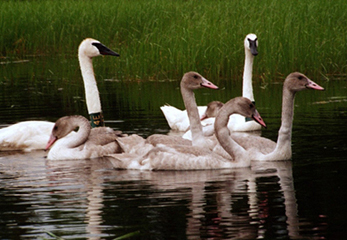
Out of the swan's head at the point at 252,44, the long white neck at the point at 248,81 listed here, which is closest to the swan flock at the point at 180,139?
the long white neck at the point at 248,81

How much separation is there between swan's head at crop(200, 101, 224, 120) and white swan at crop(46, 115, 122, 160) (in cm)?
213

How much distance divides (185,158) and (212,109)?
362 cm

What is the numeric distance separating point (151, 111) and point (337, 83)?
465 centimetres

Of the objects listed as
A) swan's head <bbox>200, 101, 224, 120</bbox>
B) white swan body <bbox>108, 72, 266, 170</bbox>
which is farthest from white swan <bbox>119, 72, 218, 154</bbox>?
→ swan's head <bbox>200, 101, 224, 120</bbox>

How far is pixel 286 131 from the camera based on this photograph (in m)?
10.8

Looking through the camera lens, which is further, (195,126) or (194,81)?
(194,81)

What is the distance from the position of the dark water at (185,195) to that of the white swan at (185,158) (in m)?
0.19

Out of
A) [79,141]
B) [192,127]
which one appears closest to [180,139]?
[192,127]

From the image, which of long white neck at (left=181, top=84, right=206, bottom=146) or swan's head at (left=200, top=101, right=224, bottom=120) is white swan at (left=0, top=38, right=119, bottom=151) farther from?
long white neck at (left=181, top=84, right=206, bottom=146)

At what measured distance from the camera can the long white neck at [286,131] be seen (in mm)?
10758

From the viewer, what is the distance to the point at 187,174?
33.1ft

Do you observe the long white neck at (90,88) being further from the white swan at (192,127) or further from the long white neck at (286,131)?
the long white neck at (286,131)

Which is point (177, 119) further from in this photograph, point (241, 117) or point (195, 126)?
point (195, 126)

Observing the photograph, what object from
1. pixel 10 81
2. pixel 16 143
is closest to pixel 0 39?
pixel 10 81
